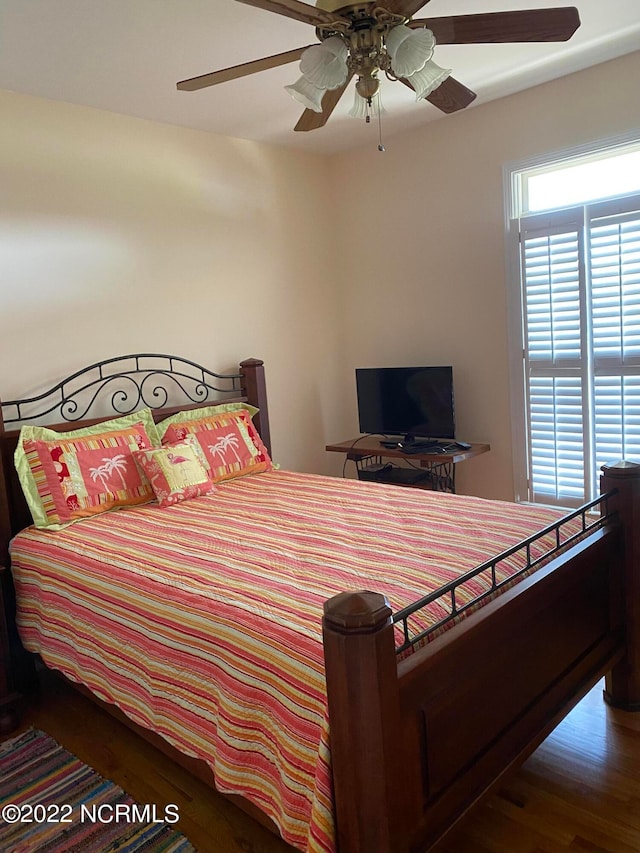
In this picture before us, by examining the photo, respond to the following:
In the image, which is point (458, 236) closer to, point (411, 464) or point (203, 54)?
point (411, 464)

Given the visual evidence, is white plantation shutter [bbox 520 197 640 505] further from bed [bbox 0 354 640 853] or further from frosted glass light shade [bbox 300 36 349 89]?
frosted glass light shade [bbox 300 36 349 89]

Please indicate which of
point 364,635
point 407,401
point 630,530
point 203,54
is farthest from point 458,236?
point 364,635

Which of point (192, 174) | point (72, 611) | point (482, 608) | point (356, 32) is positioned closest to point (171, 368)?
point (192, 174)

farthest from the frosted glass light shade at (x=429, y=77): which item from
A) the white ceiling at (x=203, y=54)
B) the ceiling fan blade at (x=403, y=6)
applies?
the white ceiling at (x=203, y=54)

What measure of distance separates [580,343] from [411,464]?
4.59 feet

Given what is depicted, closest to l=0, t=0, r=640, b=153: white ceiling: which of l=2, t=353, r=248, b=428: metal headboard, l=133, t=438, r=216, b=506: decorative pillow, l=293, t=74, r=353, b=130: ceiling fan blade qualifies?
l=293, t=74, r=353, b=130: ceiling fan blade

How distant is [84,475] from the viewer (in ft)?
9.50

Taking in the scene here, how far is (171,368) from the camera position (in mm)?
3760

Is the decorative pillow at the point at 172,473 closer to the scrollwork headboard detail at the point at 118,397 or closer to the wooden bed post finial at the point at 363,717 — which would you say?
the scrollwork headboard detail at the point at 118,397

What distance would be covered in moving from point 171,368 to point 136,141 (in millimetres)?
1252

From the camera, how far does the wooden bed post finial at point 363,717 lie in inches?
50.8

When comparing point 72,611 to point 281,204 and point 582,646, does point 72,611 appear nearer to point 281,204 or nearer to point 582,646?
point 582,646

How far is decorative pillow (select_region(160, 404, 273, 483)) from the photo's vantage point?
3.34m

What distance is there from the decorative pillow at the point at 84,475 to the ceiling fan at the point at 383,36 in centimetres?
169
